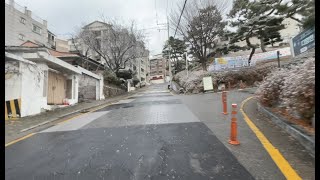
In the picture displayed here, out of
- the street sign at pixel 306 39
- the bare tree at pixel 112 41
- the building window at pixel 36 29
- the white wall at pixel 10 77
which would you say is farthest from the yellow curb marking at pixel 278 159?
the building window at pixel 36 29

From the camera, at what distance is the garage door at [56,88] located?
13227mm

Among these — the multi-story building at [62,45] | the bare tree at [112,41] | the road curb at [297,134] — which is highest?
the multi-story building at [62,45]

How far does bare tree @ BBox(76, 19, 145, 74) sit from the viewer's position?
89.4 ft

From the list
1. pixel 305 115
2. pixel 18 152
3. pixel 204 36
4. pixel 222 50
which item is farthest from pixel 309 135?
pixel 222 50

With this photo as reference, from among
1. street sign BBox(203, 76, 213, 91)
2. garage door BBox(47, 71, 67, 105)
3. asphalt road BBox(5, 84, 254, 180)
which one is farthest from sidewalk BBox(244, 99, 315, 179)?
street sign BBox(203, 76, 213, 91)

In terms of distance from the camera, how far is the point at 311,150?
13.2ft

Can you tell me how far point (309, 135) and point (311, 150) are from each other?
0.36 meters

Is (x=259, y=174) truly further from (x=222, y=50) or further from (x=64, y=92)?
(x=222, y=50)

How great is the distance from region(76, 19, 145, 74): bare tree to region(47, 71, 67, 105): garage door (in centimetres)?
1272

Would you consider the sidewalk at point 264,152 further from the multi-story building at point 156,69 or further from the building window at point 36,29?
the multi-story building at point 156,69

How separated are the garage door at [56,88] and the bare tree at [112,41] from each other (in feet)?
41.7

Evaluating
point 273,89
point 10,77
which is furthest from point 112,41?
point 10,77

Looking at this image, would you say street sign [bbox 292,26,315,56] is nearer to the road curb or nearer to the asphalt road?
the road curb
